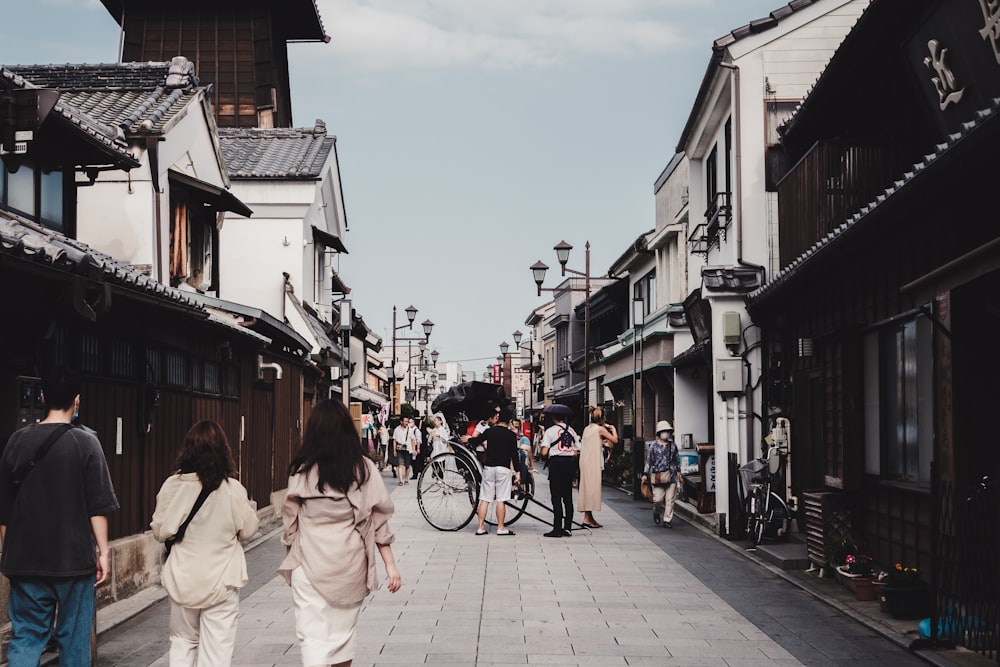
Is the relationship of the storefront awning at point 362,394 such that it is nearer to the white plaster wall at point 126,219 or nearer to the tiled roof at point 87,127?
the white plaster wall at point 126,219

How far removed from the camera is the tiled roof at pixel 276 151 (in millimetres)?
27395

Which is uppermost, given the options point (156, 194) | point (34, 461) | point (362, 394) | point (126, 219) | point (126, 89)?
point (126, 89)

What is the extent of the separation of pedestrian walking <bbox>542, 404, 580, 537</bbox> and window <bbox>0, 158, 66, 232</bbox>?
27.0ft

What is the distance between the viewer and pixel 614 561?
14336 millimetres

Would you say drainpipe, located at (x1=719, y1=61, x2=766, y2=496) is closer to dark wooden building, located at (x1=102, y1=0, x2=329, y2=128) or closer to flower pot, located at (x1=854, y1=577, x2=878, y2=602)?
flower pot, located at (x1=854, y1=577, x2=878, y2=602)

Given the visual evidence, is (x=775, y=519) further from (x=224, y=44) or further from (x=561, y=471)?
(x=224, y=44)

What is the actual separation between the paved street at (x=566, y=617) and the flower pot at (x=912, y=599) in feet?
1.69

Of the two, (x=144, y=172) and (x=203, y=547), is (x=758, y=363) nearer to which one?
(x=144, y=172)

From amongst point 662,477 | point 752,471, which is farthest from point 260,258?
point 752,471

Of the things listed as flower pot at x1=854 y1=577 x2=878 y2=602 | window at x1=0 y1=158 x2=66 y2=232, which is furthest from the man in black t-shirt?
window at x1=0 y1=158 x2=66 y2=232

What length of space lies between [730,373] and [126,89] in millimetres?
10112

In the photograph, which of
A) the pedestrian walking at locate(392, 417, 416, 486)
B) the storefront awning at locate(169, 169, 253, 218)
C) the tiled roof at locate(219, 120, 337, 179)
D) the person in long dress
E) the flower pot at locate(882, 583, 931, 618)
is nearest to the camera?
the flower pot at locate(882, 583, 931, 618)

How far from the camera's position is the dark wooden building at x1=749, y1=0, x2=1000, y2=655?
27.5ft

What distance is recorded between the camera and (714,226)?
20375mm
